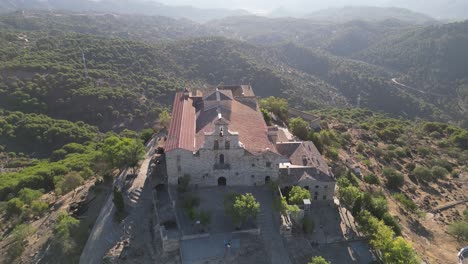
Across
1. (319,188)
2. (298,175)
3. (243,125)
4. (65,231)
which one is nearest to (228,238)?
(298,175)

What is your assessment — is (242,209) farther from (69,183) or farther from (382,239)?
(69,183)

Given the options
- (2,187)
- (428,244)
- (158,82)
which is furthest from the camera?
(158,82)

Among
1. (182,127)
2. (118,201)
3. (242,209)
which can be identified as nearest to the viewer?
(242,209)

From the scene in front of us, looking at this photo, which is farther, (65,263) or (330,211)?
(330,211)

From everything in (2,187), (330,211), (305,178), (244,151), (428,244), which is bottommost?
(428,244)

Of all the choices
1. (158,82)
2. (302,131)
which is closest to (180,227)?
(302,131)

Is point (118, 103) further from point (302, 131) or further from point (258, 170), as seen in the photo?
point (258, 170)

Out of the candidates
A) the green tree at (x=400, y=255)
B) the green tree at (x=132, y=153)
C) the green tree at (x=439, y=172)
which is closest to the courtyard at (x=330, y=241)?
the green tree at (x=400, y=255)
